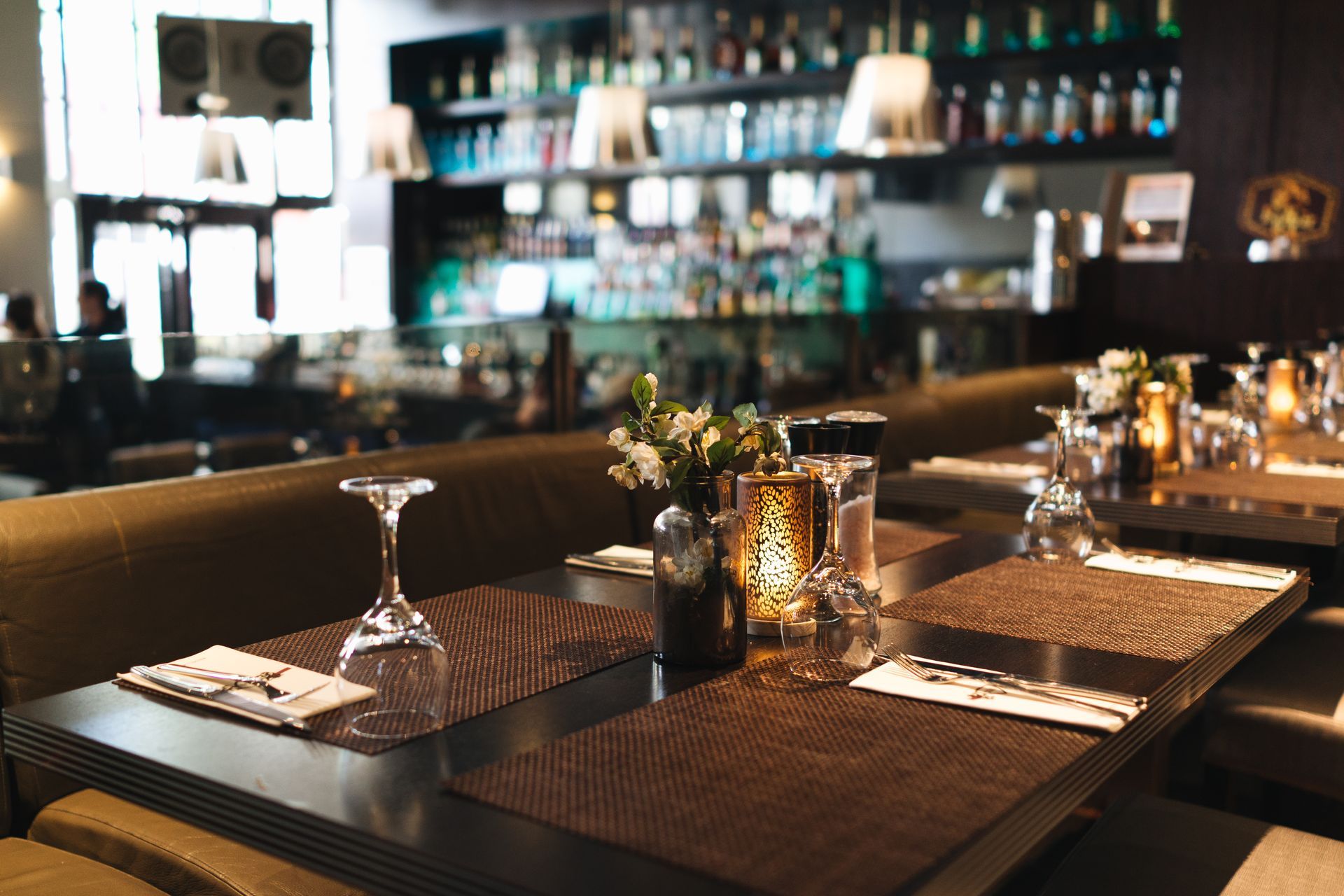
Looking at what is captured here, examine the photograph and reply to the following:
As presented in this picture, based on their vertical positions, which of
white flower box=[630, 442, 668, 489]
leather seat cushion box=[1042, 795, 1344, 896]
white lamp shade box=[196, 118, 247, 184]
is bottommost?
leather seat cushion box=[1042, 795, 1344, 896]

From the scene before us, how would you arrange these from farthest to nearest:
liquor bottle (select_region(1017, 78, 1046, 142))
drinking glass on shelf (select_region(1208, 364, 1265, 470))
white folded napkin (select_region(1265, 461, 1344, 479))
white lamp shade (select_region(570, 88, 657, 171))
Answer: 1. liquor bottle (select_region(1017, 78, 1046, 142))
2. white lamp shade (select_region(570, 88, 657, 171))
3. drinking glass on shelf (select_region(1208, 364, 1265, 470))
4. white folded napkin (select_region(1265, 461, 1344, 479))

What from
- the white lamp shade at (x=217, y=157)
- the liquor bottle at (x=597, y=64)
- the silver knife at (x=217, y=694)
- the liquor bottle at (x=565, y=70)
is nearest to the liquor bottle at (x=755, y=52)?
the liquor bottle at (x=597, y=64)

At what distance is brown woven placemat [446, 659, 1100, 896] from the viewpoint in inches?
41.3

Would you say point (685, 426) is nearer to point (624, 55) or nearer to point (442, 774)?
point (442, 774)

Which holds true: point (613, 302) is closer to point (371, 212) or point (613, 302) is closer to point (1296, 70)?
point (371, 212)

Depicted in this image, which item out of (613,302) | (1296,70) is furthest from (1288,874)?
(613,302)

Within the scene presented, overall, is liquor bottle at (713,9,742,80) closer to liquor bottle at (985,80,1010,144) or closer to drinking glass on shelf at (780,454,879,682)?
liquor bottle at (985,80,1010,144)

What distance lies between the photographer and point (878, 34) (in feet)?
22.3

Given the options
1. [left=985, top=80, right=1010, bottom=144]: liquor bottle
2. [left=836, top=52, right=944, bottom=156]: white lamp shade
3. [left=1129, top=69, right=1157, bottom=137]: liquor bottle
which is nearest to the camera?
[left=836, top=52, right=944, bottom=156]: white lamp shade

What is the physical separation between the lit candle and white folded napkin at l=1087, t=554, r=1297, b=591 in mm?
1821

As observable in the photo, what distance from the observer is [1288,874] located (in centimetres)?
166

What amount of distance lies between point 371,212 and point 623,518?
613 cm

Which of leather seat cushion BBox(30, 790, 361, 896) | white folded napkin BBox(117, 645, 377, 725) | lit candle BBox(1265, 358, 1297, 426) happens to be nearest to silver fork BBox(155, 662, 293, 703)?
A: white folded napkin BBox(117, 645, 377, 725)

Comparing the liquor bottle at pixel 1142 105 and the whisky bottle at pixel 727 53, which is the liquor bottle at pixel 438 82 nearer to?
the whisky bottle at pixel 727 53
